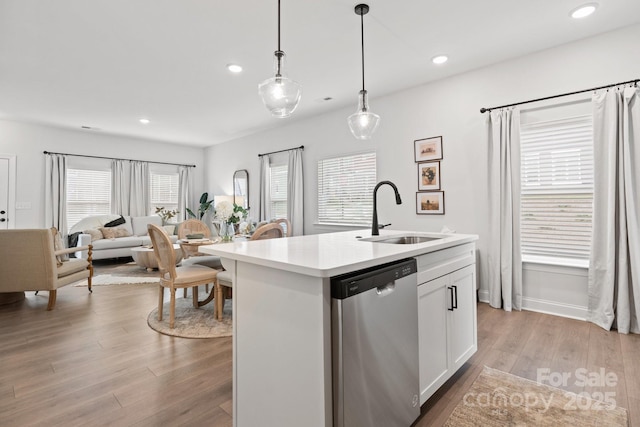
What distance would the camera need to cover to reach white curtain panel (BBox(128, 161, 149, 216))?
725 cm

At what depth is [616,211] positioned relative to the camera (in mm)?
2850

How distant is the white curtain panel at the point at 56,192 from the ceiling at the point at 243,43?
165 cm

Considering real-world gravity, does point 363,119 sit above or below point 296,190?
above

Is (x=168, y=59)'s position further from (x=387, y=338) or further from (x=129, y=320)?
(x=387, y=338)

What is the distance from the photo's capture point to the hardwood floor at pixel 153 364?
175cm

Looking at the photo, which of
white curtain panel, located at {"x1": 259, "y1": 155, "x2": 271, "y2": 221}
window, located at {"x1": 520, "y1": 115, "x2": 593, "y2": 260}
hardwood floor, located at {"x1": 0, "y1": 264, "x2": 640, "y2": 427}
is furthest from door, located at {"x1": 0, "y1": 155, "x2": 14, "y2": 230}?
window, located at {"x1": 520, "y1": 115, "x2": 593, "y2": 260}

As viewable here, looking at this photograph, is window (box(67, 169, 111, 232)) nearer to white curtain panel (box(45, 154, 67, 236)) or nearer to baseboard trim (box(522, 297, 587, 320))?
white curtain panel (box(45, 154, 67, 236))

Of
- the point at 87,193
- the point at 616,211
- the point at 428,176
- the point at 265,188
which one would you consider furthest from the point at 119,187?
the point at 616,211

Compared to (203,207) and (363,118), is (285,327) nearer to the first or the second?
(363,118)

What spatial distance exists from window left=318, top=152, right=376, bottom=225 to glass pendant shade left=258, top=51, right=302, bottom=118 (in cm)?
275

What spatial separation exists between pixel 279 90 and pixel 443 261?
1.55 metres

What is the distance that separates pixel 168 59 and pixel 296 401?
145 inches

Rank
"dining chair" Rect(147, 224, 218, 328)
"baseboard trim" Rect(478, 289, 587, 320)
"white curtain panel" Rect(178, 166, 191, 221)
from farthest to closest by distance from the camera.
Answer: "white curtain panel" Rect(178, 166, 191, 221) < "baseboard trim" Rect(478, 289, 587, 320) < "dining chair" Rect(147, 224, 218, 328)

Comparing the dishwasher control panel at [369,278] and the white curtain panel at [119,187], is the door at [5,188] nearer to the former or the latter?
the white curtain panel at [119,187]
